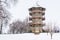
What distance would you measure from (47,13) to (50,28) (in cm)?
18

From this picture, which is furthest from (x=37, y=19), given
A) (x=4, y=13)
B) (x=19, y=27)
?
(x=4, y=13)

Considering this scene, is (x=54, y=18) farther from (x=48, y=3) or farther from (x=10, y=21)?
(x=10, y=21)

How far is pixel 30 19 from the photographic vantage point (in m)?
1.29

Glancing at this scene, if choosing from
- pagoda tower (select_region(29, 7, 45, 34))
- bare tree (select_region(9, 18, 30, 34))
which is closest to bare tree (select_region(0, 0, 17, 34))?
bare tree (select_region(9, 18, 30, 34))

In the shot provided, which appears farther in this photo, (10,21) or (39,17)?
(10,21)
